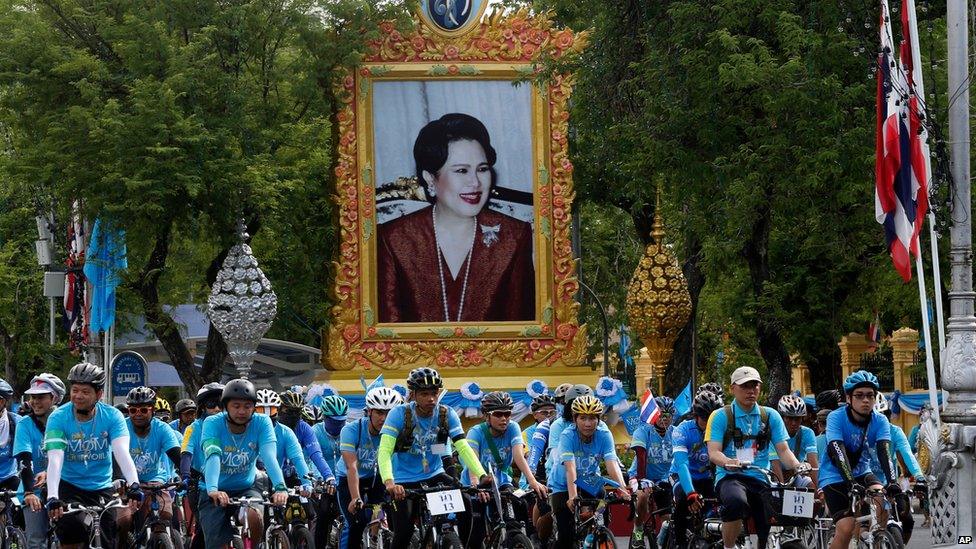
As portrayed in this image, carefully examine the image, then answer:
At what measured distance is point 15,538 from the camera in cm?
1697

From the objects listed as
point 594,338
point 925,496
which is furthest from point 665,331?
point 594,338

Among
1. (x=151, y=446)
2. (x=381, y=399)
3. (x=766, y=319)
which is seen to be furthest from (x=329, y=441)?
(x=766, y=319)

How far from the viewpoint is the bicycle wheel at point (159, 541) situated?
14430 mm

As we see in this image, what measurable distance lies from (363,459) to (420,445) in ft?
4.49

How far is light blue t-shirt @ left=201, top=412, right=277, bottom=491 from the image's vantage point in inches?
564

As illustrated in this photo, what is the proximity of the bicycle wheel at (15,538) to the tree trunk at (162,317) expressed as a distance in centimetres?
1730

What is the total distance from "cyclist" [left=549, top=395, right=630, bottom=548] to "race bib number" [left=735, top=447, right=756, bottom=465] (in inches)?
62.5

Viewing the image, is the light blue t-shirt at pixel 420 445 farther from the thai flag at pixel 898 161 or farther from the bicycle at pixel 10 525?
the thai flag at pixel 898 161

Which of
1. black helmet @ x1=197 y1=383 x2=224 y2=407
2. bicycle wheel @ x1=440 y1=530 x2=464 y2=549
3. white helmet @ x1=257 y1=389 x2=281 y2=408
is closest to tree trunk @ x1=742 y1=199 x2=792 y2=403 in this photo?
white helmet @ x1=257 y1=389 x2=281 y2=408

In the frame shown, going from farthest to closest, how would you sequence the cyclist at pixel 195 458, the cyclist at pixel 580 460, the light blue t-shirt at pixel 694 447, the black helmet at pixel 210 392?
the black helmet at pixel 210 392 → the light blue t-shirt at pixel 694 447 → the cyclist at pixel 580 460 → the cyclist at pixel 195 458

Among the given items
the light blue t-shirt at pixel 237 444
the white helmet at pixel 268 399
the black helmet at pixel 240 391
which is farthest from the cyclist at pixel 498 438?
the black helmet at pixel 240 391

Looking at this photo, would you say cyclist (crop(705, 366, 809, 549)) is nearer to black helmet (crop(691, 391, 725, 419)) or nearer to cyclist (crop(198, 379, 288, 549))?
black helmet (crop(691, 391, 725, 419))

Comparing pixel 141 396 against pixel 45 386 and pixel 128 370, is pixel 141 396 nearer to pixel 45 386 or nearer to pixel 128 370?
pixel 45 386

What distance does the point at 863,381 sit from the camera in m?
15.3
